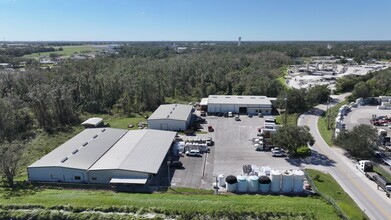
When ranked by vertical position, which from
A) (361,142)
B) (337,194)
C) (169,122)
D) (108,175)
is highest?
(361,142)

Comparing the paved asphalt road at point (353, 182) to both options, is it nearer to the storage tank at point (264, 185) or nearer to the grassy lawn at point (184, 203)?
the grassy lawn at point (184, 203)

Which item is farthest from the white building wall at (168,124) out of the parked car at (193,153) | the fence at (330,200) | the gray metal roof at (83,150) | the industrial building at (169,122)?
the fence at (330,200)

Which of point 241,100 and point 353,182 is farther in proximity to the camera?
point 241,100

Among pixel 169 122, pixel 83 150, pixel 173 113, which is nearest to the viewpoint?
pixel 83 150

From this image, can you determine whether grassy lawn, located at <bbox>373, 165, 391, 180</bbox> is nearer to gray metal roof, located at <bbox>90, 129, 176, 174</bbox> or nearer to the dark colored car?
the dark colored car

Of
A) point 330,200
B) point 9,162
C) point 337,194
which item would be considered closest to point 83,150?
point 9,162

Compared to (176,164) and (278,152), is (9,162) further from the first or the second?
(278,152)

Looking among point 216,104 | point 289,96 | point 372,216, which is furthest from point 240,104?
point 372,216

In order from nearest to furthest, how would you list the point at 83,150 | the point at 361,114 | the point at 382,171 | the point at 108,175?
1. the point at 108,175
2. the point at 382,171
3. the point at 83,150
4. the point at 361,114
